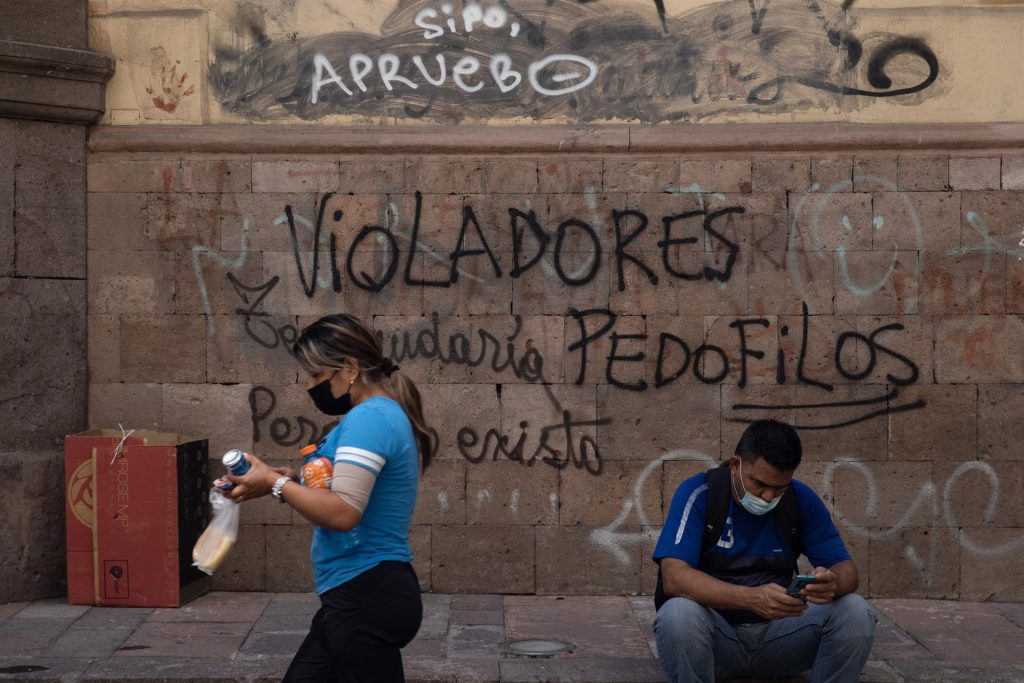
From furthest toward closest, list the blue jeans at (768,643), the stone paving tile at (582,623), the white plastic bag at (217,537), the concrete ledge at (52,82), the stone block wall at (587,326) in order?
1. the stone block wall at (587,326)
2. the concrete ledge at (52,82)
3. the stone paving tile at (582,623)
4. the blue jeans at (768,643)
5. the white plastic bag at (217,537)

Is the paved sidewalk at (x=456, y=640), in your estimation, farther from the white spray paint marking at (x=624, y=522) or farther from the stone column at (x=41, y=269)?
the stone column at (x=41, y=269)

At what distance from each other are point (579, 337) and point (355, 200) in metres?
1.59

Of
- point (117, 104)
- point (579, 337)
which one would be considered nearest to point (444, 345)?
point (579, 337)

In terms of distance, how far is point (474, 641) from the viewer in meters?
6.06

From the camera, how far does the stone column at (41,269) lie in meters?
6.86

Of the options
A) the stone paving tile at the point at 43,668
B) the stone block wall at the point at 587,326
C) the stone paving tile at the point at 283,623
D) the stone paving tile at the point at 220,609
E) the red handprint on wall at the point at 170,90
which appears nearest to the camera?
the stone paving tile at the point at 43,668

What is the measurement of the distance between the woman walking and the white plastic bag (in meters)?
0.16

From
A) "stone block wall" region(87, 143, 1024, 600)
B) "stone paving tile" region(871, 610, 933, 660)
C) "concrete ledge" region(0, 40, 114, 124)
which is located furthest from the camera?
"stone block wall" region(87, 143, 1024, 600)

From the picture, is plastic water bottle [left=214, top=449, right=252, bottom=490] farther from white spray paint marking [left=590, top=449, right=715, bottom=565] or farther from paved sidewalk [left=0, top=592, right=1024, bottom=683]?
white spray paint marking [left=590, top=449, right=715, bottom=565]

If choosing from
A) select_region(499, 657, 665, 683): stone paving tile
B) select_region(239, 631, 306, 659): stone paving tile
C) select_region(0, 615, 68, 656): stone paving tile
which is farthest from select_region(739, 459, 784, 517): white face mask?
select_region(0, 615, 68, 656): stone paving tile

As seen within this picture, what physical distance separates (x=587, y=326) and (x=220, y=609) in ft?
8.78

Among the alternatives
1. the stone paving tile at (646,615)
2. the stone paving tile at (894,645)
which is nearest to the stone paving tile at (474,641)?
the stone paving tile at (646,615)

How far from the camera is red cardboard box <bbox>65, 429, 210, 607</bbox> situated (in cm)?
655

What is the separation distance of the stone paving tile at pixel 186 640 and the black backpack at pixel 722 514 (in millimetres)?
2361
